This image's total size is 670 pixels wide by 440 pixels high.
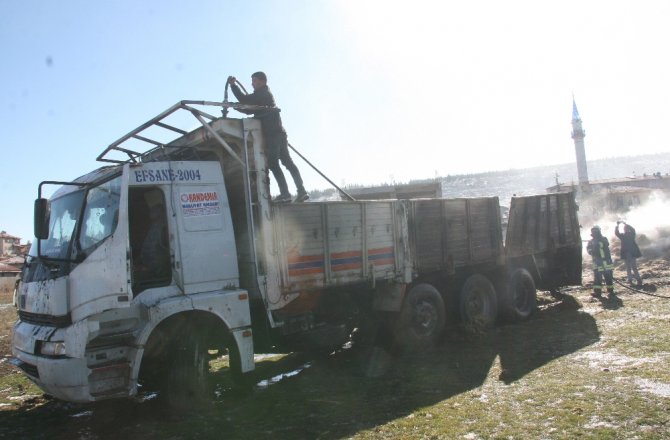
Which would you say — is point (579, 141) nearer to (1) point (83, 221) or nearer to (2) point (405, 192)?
(2) point (405, 192)

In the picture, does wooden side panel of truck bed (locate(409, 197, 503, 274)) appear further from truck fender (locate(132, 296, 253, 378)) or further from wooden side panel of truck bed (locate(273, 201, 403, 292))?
truck fender (locate(132, 296, 253, 378))

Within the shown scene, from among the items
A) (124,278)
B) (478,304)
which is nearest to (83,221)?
(124,278)

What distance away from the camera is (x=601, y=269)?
12.6 metres

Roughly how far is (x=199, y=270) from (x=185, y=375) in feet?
3.71

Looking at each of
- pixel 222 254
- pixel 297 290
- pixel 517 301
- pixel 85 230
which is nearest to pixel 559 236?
pixel 517 301

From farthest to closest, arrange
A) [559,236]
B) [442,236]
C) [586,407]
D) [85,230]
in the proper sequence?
1. [559,236]
2. [442,236]
3. [85,230]
4. [586,407]

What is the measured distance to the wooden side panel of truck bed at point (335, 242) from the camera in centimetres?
645

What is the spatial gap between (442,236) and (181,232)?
4513 millimetres

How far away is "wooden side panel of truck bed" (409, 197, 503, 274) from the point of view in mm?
8195

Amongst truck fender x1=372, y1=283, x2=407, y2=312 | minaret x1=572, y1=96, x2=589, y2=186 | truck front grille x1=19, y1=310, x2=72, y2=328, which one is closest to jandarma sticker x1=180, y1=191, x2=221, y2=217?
truck front grille x1=19, y1=310, x2=72, y2=328

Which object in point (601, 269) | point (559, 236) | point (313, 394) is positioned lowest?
point (313, 394)

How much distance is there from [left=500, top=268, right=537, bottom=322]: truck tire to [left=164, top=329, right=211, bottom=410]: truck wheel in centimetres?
633

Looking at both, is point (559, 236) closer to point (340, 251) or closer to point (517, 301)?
point (517, 301)

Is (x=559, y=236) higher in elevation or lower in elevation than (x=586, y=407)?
higher
